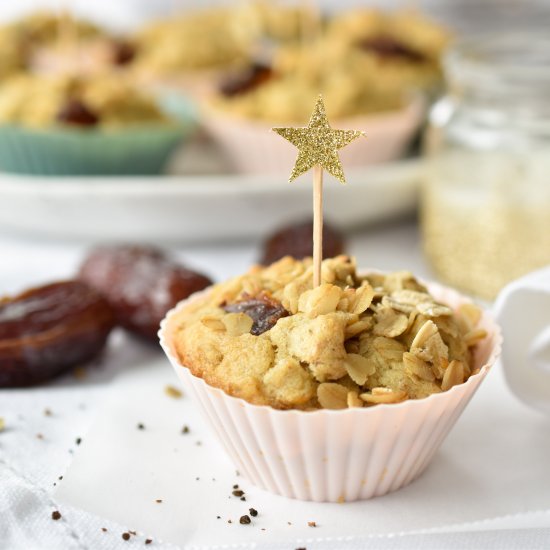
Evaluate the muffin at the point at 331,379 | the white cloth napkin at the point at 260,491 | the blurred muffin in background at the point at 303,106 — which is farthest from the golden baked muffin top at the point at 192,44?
the muffin at the point at 331,379

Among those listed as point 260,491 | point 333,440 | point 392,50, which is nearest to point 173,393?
point 260,491

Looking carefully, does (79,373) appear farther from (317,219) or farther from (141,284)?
(317,219)

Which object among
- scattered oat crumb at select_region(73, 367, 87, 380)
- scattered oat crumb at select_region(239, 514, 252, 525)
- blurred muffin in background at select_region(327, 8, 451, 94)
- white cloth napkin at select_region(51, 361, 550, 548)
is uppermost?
blurred muffin in background at select_region(327, 8, 451, 94)

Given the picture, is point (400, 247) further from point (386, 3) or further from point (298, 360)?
point (386, 3)

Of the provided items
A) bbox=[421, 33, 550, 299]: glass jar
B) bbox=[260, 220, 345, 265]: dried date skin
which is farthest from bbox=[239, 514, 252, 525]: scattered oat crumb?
bbox=[421, 33, 550, 299]: glass jar

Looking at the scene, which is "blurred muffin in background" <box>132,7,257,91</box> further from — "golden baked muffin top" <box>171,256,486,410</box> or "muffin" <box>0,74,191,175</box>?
"golden baked muffin top" <box>171,256,486,410</box>

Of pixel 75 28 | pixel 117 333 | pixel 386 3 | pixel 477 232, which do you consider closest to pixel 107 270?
pixel 117 333
